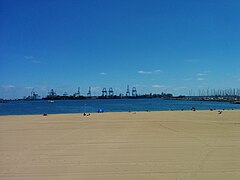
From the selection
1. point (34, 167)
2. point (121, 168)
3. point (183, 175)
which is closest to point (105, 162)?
point (121, 168)

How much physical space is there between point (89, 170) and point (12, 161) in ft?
9.54

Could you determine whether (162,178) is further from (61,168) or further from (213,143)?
(213,143)

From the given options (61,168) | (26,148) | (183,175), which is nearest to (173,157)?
(183,175)

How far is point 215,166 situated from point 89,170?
340cm

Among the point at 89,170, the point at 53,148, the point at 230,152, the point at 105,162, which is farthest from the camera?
the point at 53,148

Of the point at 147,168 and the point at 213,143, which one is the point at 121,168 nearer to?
the point at 147,168

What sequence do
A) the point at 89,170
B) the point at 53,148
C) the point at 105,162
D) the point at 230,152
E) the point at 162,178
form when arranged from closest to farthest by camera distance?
1. the point at 162,178
2. the point at 89,170
3. the point at 105,162
4. the point at 230,152
5. the point at 53,148

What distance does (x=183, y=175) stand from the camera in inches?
323

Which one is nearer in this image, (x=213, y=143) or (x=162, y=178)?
(x=162, y=178)

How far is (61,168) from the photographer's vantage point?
9.32 m

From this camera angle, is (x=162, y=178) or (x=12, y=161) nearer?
(x=162, y=178)

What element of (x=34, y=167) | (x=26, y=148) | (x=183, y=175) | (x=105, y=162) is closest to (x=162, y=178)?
(x=183, y=175)

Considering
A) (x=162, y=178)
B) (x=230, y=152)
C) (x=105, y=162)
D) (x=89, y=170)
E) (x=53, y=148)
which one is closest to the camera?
(x=162, y=178)

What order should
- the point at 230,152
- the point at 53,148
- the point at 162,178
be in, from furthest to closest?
1. the point at 53,148
2. the point at 230,152
3. the point at 162,178
